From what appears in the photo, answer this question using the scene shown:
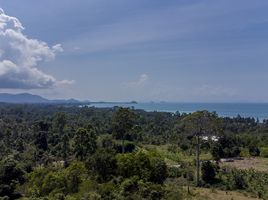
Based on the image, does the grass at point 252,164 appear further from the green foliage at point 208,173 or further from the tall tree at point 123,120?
the tall tree at point 123,120

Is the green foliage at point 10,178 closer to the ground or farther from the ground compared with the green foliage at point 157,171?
closer to the ground

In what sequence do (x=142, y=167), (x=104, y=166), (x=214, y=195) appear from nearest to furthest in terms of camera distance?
(x=142, y=167) < (x=104, y=166) < (x=214, y=195)

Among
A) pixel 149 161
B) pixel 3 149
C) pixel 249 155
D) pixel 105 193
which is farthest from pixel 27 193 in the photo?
pixel 249 155

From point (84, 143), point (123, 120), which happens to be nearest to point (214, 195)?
point (84, 143)

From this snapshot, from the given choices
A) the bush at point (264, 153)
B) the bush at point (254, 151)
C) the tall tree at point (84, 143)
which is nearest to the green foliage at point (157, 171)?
the tall tree at point (84, 143)

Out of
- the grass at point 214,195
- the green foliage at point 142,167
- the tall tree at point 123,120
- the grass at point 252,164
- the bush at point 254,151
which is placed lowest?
the grass at point 252,164

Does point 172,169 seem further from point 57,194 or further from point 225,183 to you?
point 57,194

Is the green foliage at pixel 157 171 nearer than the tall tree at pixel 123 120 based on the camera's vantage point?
Yes

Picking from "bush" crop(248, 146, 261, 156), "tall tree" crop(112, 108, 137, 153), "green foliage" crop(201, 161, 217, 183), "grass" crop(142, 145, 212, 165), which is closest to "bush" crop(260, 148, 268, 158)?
"bush" crop(248, 146, 261, 156)

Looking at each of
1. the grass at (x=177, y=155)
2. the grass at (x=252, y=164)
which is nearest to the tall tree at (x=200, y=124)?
the grass at (x=177, y=155)

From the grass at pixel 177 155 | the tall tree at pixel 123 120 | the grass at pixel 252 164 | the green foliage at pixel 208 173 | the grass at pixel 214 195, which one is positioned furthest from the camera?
the grass at pixel 177 155

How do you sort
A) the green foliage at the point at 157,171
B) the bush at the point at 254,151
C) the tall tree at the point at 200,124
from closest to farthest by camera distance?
the green foliage at the point at 157,171
the tall tree at the point at 200,124
the bush at the point at 254,151

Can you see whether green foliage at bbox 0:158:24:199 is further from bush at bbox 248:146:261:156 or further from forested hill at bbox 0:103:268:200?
bush at bbox 248:146:261:156

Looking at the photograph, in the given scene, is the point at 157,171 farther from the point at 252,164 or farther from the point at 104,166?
the point at 252,164
